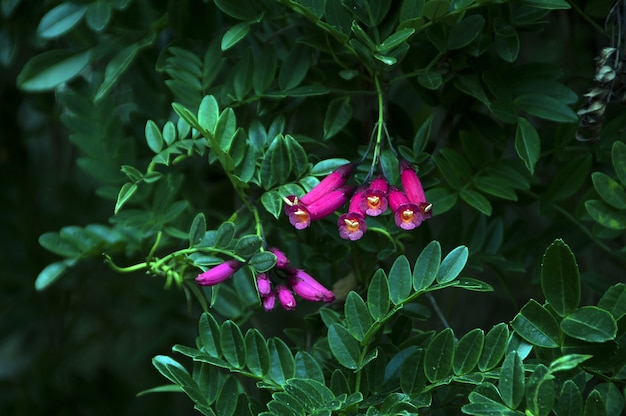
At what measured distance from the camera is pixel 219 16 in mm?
1129

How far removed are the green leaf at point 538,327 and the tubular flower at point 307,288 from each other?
20 cm

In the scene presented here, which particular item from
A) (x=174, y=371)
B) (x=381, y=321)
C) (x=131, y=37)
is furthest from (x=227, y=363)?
(x=131, y=37)

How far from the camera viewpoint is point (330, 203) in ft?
2.75

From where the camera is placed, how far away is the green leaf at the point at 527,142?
2.94ft

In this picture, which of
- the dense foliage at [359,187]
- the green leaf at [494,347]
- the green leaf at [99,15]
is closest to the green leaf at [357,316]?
the dense foliage at [359,187]

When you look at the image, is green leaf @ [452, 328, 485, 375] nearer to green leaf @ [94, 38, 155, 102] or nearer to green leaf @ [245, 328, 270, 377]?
green leaf @ [245, 328, 270, 377]

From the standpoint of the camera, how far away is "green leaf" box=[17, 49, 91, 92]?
111 centimetres

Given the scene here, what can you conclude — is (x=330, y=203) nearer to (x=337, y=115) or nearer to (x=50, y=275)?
(x=337, y=115)

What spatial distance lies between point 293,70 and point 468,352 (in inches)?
15.4

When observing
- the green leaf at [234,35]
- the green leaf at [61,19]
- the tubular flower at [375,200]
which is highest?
the green leaf at [234,35]

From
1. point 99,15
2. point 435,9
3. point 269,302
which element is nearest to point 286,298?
point 269,302

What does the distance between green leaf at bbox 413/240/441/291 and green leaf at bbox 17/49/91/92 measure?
59cm

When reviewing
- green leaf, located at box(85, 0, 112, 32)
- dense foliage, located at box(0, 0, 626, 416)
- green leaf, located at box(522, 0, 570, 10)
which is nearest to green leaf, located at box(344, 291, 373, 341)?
dense foliage, located at box(0, 0, 626, 416)

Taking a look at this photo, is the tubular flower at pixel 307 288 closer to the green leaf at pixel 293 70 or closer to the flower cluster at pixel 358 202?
the flower cluster at pixel 358 202
